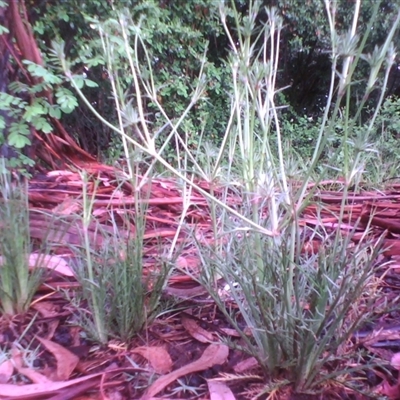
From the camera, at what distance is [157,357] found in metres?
1.18

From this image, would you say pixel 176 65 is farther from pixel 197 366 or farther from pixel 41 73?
pixel 197 366

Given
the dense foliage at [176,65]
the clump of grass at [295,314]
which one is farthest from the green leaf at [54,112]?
the clump of grass at [295,314]

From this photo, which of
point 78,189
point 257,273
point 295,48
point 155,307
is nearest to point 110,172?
point 78,189

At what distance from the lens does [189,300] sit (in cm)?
138

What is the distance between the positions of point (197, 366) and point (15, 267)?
56 centimetres

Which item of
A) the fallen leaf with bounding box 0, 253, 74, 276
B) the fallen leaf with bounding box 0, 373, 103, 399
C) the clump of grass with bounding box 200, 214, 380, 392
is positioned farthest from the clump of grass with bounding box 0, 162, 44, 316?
the clump of grass with bounding box 200, 214, 380, 392

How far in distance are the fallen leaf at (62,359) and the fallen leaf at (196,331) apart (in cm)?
28

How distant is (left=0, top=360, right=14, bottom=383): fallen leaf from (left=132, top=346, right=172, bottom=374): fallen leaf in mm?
280

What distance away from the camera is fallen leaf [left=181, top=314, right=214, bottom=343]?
1239 mm

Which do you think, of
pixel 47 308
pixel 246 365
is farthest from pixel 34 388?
pixel 246 365

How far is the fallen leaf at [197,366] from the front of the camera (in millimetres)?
1052

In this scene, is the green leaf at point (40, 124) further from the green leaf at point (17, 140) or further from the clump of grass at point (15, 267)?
the clump of grass at point (15, 267)

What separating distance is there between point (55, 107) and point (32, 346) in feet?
5.96

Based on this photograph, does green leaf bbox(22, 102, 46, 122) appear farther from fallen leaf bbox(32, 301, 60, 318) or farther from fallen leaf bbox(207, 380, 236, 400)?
→ fallen leaf bbox(207, 380, 236, 400)
